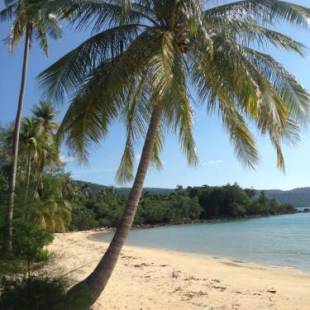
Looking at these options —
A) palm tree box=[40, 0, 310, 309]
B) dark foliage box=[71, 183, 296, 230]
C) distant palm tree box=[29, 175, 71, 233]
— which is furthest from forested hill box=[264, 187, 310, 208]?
palm tree box=[40, 0, 310, 309]

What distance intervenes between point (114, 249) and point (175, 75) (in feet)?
9.98

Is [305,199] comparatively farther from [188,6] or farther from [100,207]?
[188,6]

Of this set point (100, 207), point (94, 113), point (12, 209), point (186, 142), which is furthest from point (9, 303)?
point (100, 207)

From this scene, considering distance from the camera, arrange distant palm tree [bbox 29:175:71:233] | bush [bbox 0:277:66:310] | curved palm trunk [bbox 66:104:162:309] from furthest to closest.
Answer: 1. distant palm tree [bbox 29:175:71:233]
2. curved palm trunk [bbox 66:104:162:309]
3. bush [bbox 0:277:66:310]

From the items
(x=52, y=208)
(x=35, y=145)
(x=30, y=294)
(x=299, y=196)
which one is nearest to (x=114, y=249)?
(x=30, y=294)

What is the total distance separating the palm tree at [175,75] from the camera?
7957 millimetres

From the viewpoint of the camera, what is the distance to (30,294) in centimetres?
679

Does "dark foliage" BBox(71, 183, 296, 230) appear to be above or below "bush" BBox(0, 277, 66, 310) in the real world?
above

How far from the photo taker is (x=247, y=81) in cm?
779

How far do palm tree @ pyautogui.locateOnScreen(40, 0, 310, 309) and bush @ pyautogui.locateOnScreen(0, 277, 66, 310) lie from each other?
778 mm

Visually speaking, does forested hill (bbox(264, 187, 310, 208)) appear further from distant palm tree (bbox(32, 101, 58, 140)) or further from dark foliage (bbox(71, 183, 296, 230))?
distant palm tree (bbox(32, 101, 58, 140))

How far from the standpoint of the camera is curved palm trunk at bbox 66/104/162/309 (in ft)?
24.5

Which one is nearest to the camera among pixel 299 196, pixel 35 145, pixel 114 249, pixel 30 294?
pixel 30 294

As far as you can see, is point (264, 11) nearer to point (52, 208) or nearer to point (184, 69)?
point (184, 69)
